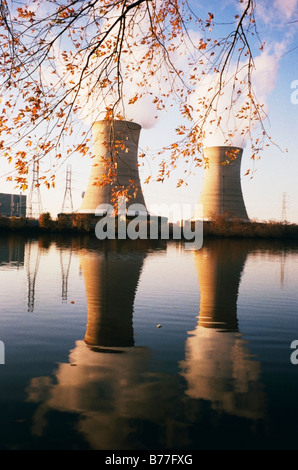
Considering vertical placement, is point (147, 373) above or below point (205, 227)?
below

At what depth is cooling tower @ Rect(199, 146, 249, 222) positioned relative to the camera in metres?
28.1

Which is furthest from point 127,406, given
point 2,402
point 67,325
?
point 67,325

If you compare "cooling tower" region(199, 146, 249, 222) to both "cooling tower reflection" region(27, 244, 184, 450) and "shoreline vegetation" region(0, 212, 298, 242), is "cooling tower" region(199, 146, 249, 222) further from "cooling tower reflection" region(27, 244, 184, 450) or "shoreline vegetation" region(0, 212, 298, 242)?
"cooling tower reflection" region(27, 244, 184, 450)

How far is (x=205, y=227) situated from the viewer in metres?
32.0

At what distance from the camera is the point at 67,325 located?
4254mm

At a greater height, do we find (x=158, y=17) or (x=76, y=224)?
(x=158, y=17)

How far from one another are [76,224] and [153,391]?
28.5m

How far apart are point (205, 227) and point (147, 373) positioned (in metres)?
29.7

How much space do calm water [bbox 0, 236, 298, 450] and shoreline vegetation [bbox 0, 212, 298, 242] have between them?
80.5 feet

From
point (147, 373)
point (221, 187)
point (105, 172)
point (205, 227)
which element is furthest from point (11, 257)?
point (205, 227)

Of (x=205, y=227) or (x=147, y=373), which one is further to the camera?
(x=205, y=227)

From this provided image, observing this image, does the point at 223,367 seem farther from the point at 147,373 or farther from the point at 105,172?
the point at 105,172

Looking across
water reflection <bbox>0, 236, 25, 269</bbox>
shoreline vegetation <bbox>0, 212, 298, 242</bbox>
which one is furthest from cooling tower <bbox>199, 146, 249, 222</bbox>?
water reflection <bbox>0, 236, 25, 269</bbox>
